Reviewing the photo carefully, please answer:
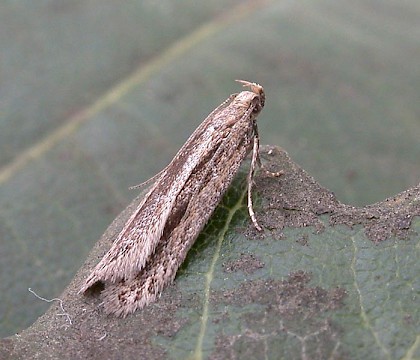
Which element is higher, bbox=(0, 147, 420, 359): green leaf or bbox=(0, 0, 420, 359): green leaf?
bbox=(0, 147, 420, 359): green leaf

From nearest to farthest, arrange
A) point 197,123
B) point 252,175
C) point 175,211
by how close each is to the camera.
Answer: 1. point 175,211
2. point 252,175
3. point 197,123

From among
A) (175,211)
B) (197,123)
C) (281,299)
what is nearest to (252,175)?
(175,211)

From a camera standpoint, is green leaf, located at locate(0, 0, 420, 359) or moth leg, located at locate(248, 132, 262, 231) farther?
moth leg, located at locate(248, 132, 262, 231)

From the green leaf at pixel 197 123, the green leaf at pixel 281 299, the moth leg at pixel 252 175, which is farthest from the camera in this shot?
the moth leg at pixel 252 175

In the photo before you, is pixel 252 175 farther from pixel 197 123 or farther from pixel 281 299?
pixel 197 123

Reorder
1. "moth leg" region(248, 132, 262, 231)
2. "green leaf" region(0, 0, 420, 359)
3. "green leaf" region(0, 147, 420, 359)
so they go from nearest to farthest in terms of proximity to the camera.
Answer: "green leaf" region(0, 147, 420, 359) < "green leaf" region(0, 0, 420, 359) < "moth leg" region(248, 132, 262, 231)

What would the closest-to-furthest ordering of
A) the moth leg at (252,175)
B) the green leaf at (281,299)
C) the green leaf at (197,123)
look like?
the green leaf at (281,299), the green leaf at (197,123), the moth leg at (252,175)

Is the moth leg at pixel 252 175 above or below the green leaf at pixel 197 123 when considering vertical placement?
above

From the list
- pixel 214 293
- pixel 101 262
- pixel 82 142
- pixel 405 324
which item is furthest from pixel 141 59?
pixel 405 324
